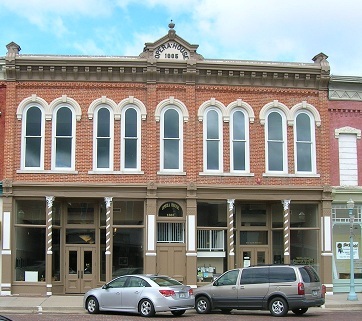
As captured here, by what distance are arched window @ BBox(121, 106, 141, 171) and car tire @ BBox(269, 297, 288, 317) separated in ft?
31.9

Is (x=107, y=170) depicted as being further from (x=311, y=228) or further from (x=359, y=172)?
(x=359, y=172)

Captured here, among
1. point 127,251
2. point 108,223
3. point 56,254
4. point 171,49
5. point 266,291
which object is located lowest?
point 266,291

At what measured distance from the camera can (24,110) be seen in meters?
29.0

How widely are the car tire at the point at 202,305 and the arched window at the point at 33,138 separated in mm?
9655

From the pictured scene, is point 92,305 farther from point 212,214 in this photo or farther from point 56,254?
point 212,214

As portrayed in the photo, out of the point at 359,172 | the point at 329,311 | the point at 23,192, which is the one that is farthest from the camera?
the point at 359,172

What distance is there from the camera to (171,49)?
29562 millimetres

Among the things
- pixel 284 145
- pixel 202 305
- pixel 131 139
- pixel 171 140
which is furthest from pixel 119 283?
pixel 284 145

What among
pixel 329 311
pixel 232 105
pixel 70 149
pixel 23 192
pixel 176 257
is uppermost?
pixel 232 105

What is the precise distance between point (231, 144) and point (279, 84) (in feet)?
11.5

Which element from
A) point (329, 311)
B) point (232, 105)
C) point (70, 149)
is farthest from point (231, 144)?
point (329, 311)

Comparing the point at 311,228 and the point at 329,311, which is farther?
the point at 311,228

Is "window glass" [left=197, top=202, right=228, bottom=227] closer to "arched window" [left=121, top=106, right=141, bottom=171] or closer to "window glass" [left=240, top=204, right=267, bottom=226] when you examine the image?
"window glass" [left=240, top=204, right=267, bottom=226]

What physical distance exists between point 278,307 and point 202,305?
2.82m
